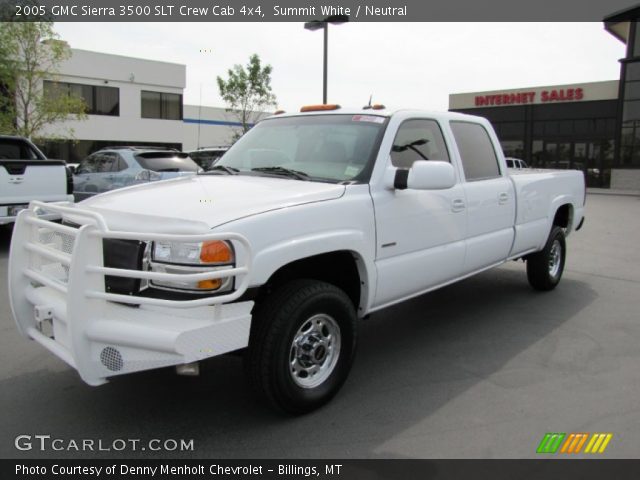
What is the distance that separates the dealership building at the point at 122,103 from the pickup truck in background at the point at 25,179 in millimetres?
19101

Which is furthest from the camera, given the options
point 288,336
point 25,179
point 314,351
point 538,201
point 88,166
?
point 88,166

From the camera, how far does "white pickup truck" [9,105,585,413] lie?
279 centimetres

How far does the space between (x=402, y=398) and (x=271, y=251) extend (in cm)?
149

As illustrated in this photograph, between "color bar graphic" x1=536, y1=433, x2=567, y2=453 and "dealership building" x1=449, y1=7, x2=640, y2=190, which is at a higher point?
"dealership building" x1=449, y1=7, x2=640, y2=190

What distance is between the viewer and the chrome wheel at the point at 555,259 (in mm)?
6689

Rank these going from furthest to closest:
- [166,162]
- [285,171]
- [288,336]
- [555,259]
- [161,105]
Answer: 1. [161,105]
2. [166,162]
3. [555,259]
4. [285,171]
5. [288,336]

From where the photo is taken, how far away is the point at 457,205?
4.65 metres

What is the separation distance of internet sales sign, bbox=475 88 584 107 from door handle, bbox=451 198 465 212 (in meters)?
30.2

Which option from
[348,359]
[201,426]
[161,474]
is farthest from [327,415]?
[161,474]

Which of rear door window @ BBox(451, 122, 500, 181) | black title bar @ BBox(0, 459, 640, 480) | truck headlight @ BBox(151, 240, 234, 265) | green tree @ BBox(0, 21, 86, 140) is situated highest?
green tree @ BBox(0, 21, 86, 140)

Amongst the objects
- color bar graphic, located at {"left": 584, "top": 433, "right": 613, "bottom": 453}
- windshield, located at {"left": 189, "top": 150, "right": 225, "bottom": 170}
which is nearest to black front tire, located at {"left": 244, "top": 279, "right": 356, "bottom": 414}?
color bar graphic, located at {"left": 584, "top": 433, "right": 613, "bottom": 453}

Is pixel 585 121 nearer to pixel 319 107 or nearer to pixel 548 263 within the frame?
pixel 548 263

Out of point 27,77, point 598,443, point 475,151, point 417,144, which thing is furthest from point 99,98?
point 598,443

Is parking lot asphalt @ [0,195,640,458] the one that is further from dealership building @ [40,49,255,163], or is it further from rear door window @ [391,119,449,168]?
dealership building @ [40,49,255,163]
